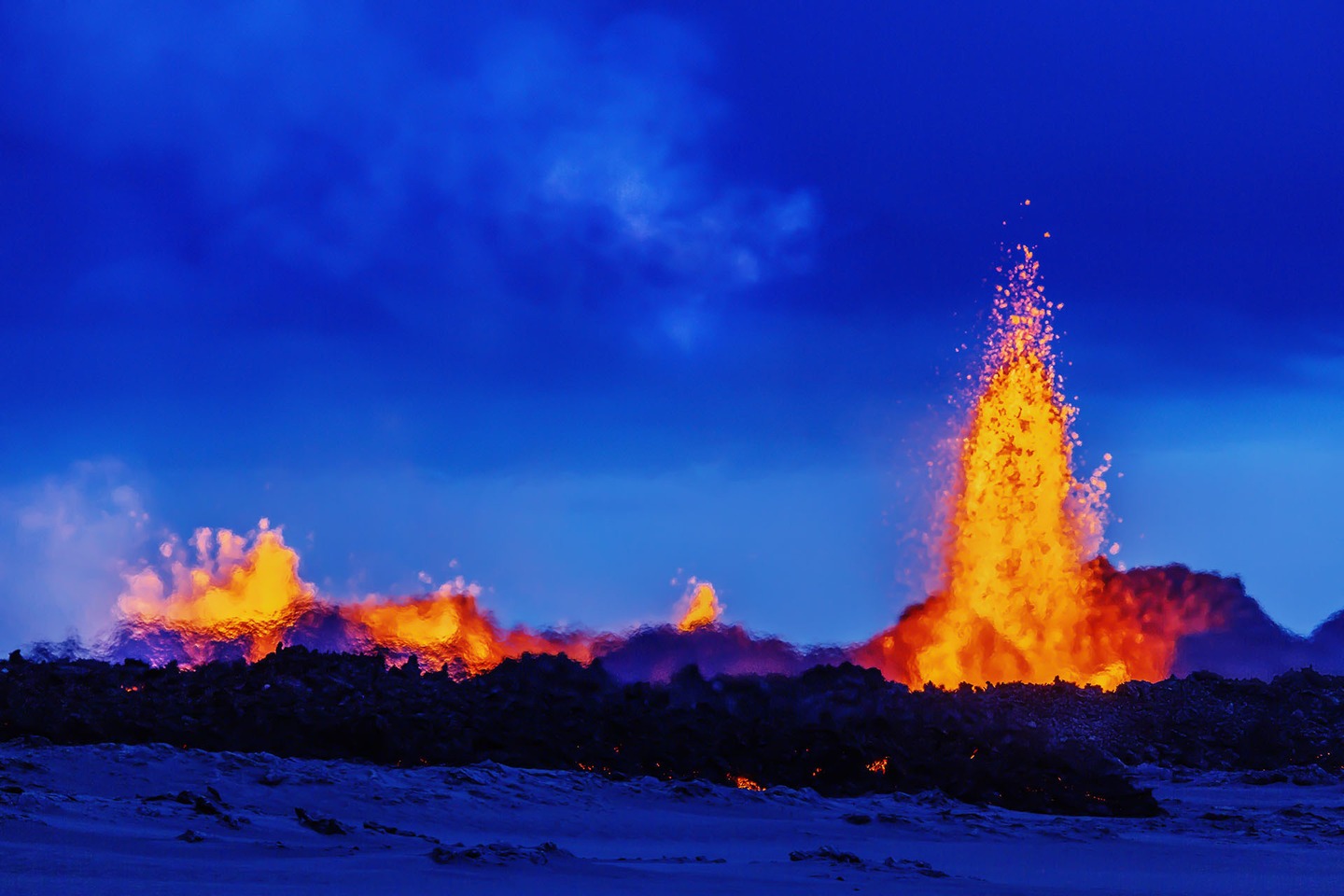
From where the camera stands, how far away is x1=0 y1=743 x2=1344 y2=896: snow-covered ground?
920 cm

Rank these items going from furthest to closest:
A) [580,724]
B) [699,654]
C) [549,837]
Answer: [699,654] → [580,724] → [549,837]

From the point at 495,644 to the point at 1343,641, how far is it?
2242cm

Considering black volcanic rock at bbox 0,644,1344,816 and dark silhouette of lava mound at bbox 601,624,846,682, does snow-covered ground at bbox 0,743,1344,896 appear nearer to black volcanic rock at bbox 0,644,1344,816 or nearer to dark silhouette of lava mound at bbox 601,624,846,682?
black volcanic rock at bbox 0,644,1344,816

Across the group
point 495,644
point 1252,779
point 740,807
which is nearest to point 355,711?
point 740,807

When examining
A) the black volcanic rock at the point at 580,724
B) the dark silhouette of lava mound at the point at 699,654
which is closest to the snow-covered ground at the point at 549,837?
the black volcanic rock at the point at 580,724

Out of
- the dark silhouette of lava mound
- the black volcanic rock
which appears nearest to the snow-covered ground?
the black volcanic rock

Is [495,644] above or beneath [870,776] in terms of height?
above

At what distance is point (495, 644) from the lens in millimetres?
22734

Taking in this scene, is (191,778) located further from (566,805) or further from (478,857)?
(478,857)

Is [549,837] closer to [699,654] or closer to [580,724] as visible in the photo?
[580,724]

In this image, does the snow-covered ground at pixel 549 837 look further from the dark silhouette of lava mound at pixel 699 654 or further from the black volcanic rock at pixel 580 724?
the dark silhouette of lava mound at pixel 699 654

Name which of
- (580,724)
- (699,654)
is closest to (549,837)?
(580,724)

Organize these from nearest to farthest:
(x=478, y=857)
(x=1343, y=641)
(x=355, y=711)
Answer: (x=478, y=857), (x=355, y=711), (x=1343, y=641)

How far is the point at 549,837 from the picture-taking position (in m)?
12.4
